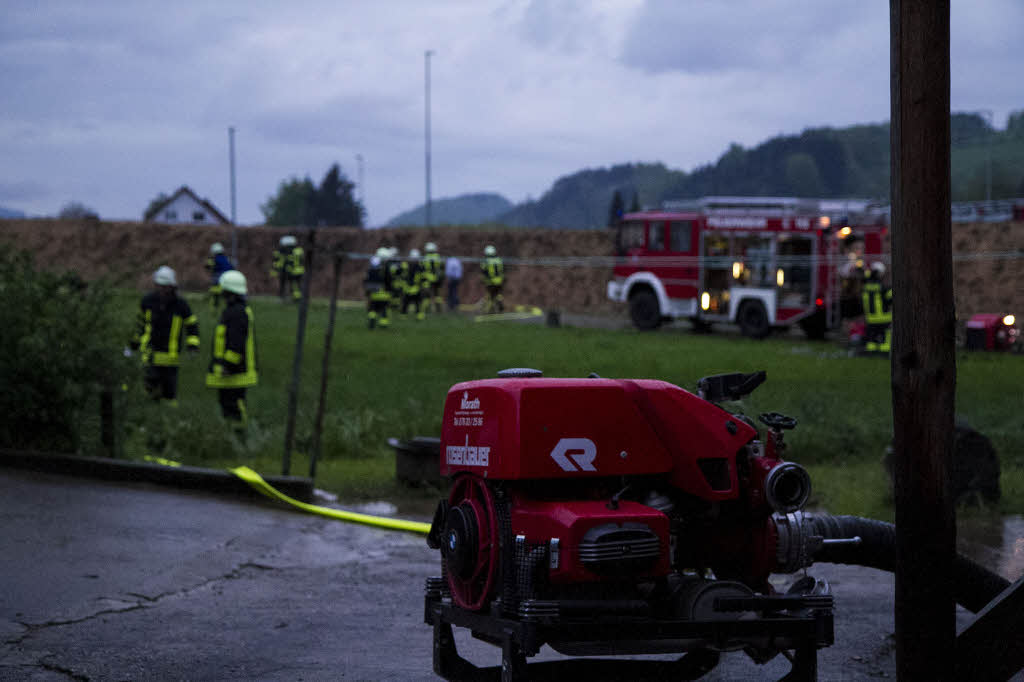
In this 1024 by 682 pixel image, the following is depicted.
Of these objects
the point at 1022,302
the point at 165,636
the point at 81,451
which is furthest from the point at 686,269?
the point at 165,636

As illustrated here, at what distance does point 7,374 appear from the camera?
9.92m

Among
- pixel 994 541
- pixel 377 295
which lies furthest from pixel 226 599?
pixel 377 295

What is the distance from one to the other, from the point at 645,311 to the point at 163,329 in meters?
17.2

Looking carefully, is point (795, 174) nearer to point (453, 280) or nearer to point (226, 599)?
point (453, 280)

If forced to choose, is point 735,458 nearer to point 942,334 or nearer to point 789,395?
point 942,334

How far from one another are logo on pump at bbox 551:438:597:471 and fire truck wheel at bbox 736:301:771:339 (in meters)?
23.3

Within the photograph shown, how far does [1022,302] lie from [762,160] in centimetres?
8065

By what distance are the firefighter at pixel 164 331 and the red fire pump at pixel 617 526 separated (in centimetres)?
1000

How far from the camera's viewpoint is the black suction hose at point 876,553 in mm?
4844

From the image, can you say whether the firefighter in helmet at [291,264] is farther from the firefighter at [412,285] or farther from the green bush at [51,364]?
the green bush at [51,364]

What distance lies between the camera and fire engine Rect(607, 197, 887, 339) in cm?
2659

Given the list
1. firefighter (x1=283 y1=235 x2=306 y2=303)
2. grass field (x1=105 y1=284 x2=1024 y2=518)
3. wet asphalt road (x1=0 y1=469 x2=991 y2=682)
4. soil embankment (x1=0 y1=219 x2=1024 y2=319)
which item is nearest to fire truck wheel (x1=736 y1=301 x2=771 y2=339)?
grass field (x1=105 y1=284 x2=1024 y2=518)

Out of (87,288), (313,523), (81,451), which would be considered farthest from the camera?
(87,288)

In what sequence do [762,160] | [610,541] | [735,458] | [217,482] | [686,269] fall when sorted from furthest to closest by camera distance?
[762,160]
[686,269]
[217,482]
[735,458]
[610,541]
